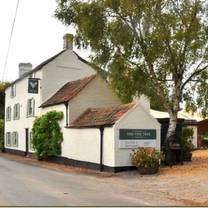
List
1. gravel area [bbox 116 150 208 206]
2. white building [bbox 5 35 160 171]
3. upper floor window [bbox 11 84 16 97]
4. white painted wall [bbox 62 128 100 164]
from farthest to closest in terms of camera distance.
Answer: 1. upper floor window [bbox 11 84 16 97]
2. white painted wall [bbox 62 128 100 164]
3. white building [bbox 5 35 160 171]
4. gravel area [bbox 116 150 208 206]

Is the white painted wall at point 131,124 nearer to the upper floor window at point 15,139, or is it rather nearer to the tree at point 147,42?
the tree at point 147,42

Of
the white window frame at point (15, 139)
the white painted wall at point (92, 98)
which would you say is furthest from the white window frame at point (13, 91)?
the white painted wall at point (92, 98)

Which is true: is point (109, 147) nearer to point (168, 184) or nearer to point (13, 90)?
point (168, 184)

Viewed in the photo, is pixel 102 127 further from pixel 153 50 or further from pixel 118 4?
pixel 118 4

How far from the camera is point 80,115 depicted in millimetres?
30875

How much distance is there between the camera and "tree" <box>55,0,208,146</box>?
2462 centimetres

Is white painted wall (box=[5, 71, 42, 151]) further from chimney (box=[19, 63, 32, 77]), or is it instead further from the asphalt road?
the asphalt road

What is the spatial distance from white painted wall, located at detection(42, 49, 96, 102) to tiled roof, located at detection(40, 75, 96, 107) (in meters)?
0.55

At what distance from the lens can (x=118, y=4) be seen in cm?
2477

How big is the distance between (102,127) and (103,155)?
4.47 ft

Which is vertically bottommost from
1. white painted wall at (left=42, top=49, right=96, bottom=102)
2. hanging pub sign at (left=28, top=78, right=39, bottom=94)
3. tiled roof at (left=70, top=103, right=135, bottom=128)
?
tiled roof at (left=70, top=103, right=135, bottom=128)

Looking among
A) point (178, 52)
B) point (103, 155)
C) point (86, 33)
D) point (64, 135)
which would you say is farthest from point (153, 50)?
point (64, 135)

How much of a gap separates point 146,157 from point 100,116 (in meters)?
5.21

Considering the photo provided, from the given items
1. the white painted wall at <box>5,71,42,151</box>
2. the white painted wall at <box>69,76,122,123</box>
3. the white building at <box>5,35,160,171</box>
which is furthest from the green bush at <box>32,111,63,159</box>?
the white painted wall at <box>5,71,42,151</box>
